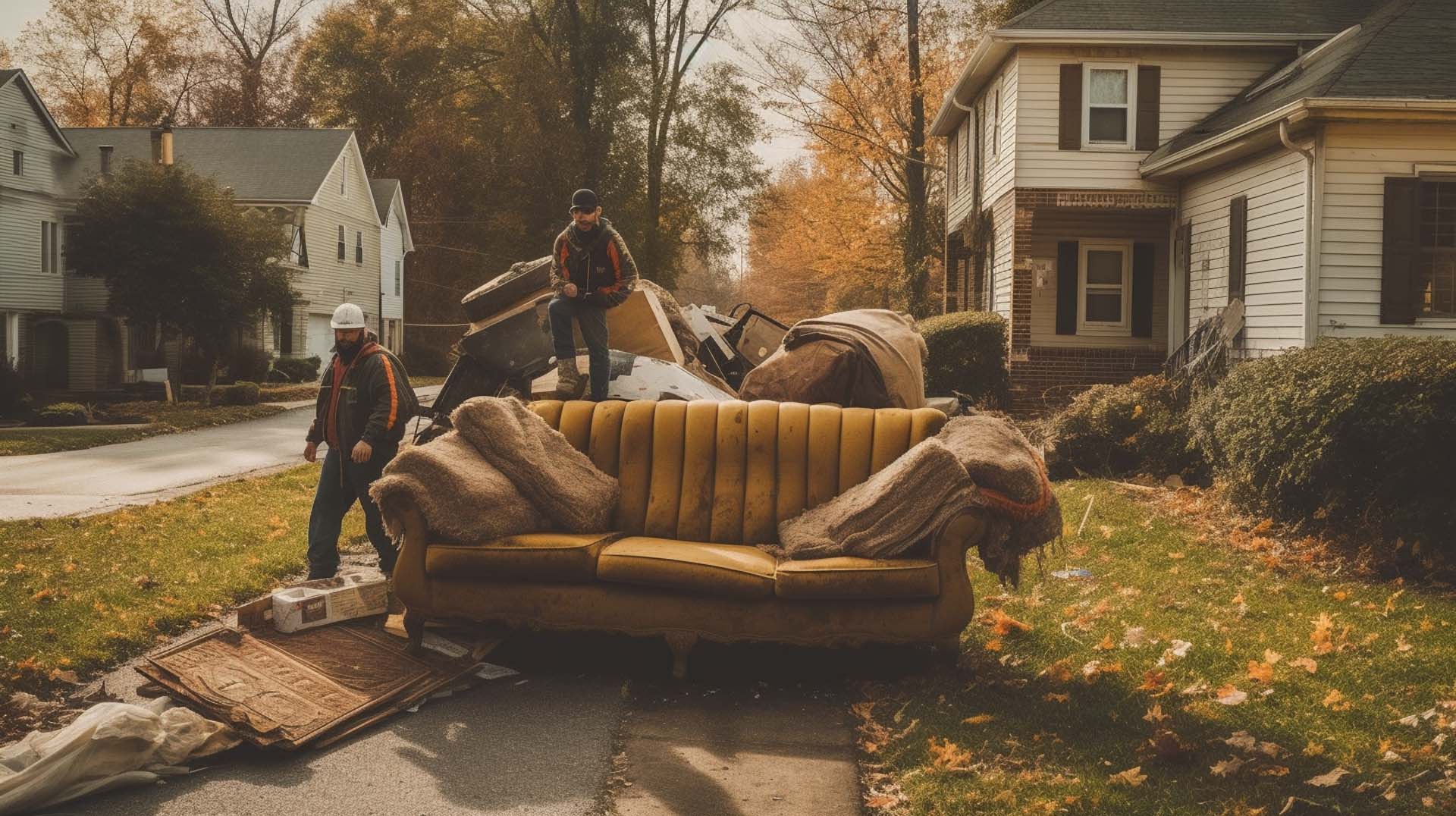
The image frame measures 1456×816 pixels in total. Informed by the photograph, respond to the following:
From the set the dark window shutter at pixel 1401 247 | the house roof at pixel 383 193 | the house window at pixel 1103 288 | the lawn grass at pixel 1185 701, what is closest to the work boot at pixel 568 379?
the lawn grass at pixel 1185 701

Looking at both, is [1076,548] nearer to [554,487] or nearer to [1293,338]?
[554,487]

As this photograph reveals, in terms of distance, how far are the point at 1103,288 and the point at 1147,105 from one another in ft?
11.1

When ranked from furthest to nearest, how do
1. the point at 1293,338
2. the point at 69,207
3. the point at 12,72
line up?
the point at 69,207
the point at 12,72
the point at 1293,338

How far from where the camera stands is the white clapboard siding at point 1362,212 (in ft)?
46.8

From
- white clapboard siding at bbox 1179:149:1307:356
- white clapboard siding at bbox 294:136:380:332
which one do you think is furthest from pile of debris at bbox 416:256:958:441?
white clapboard siding at bbox 294:136:380:332

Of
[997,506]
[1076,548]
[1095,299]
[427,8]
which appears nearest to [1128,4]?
[1095,299]

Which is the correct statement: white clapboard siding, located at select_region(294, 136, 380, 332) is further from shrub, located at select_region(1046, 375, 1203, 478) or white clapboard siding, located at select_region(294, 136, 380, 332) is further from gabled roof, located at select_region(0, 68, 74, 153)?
shrub, located at select_region(1046, 375, 1203, 478)

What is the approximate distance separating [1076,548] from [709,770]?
5.10 metres

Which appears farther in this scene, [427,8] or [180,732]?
[427,8]

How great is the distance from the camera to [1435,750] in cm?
460

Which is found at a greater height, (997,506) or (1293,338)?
(1293,338)

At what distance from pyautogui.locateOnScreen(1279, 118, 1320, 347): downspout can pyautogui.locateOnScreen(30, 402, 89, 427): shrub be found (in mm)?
20266

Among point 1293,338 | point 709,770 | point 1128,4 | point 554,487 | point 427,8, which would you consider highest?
point 427,8

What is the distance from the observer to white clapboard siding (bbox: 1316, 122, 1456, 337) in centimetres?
1427
